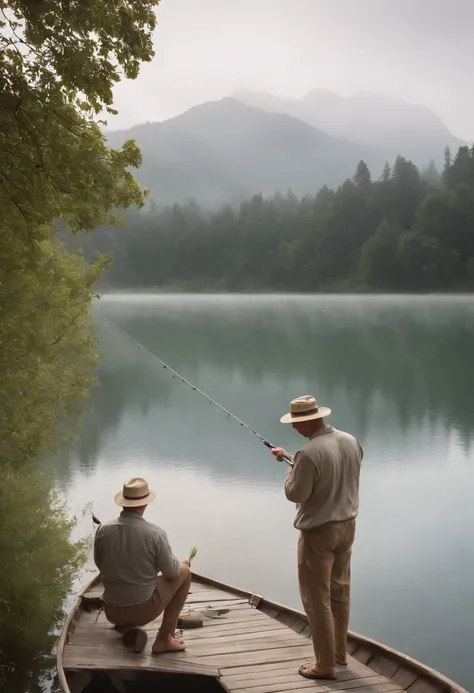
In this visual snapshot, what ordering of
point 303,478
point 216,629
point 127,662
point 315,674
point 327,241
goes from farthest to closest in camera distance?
point 327,241 < point 216,629 < point 127,662 < point 315,674 < point 303,478

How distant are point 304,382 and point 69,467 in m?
24.0

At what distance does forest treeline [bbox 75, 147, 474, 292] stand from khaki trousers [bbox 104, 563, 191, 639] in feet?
337

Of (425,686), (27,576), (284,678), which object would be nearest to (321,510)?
(284,678)

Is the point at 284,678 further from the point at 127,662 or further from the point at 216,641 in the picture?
the point at 127,662

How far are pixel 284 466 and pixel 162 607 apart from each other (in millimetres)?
17381

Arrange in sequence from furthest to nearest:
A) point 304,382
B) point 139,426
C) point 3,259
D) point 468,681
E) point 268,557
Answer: point 304,382
point 139,426
point 268,557
point 468,681
point 3,259

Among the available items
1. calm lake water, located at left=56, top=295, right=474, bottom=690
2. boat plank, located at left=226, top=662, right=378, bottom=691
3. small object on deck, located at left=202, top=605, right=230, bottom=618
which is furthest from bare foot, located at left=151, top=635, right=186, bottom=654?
calm lake water, located at left=56, top=295, right=474, bottom=690

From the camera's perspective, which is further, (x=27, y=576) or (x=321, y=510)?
(x=27, y=576)

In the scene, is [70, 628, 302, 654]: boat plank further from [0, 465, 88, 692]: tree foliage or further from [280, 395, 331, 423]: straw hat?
[280, 395, 331, 423]: straw hat

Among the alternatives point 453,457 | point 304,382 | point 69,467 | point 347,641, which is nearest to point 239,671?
point 347,641

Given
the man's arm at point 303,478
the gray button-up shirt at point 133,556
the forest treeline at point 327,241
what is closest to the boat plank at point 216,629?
the gray button-up shirt at point 133,556

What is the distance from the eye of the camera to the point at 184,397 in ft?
135

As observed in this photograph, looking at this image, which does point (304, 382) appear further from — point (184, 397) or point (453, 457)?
point (453, 457)

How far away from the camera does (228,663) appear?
22.6 ft
